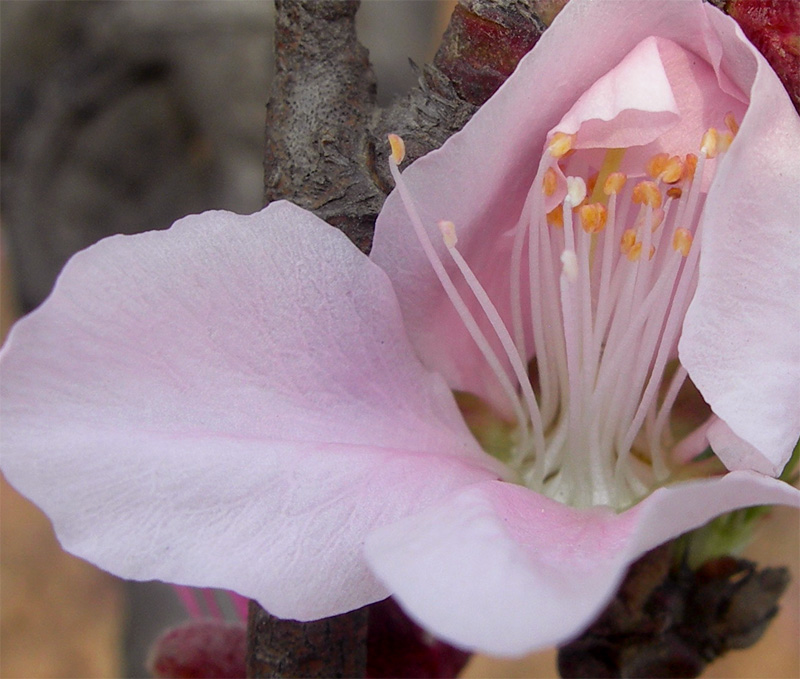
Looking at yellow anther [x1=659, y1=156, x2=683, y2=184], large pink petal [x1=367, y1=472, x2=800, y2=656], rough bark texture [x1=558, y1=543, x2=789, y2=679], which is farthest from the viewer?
rough bark texture [x1=558, y1=543, x2=789, y2=679]

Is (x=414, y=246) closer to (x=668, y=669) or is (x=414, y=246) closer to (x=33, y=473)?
(x=33, y=473)

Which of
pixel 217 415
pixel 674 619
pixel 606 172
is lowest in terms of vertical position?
pixel 674 619

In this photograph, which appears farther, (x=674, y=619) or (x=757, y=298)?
(x=674, y=619)

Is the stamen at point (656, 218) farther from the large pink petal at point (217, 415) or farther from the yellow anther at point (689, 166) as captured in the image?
the large pink petal at point (217, 415)

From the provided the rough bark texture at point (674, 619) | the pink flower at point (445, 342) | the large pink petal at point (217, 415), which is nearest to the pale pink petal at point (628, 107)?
the pink flower at point (445, 342)

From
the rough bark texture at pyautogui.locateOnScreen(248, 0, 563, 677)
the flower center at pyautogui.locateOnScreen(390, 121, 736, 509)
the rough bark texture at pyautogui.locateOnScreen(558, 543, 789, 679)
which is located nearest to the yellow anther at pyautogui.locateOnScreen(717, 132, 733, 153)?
the flower center at pyautogui.locateOnScreen(390, 121, 736, 509)

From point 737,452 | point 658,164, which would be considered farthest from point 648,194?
point 737,452

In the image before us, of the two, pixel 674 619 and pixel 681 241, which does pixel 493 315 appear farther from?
pixel 674 619

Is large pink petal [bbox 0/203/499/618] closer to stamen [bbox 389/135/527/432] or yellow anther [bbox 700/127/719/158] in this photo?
stamen [bbox 389/135/527/432]
